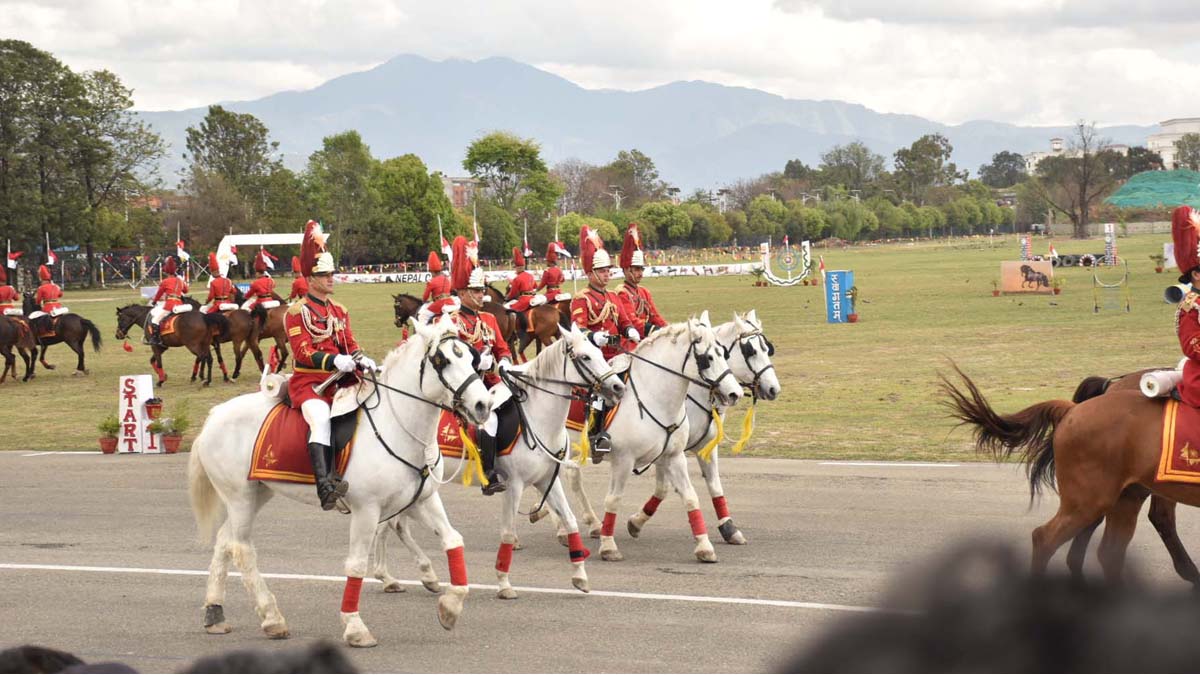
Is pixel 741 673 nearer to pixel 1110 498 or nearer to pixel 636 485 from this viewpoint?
pixel 1110 498

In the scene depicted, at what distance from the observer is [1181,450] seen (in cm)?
866

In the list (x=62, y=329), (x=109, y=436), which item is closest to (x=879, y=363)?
(x=109, y=436)

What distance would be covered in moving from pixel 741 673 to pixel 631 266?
7180 millimetres

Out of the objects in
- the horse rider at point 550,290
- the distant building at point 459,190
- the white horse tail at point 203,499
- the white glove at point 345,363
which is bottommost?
the white horse tail at point 203,499

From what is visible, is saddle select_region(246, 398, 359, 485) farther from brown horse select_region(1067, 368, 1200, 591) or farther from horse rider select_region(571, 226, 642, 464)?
brown horse select_region(1067, 368, 1200, 591)

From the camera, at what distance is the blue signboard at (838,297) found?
39.4m

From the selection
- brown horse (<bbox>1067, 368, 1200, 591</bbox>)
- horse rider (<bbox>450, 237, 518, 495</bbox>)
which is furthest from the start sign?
brown horse (<bbox>1067, 368, 1200, 591</bbox>)

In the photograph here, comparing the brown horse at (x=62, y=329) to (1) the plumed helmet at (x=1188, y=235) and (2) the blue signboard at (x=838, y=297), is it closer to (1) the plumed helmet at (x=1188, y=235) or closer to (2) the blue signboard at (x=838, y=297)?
(2) the blue signboard at (x=838, y=297)

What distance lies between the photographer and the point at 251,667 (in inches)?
70.8

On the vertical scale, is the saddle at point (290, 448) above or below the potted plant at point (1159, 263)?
above

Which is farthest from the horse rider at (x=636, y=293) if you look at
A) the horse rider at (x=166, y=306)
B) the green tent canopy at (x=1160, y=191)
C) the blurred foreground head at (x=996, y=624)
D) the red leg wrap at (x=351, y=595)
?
the green tent canopy at (x=1160, y=191)

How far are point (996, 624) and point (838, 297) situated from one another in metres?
38.8

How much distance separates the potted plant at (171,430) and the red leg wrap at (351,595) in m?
11.7

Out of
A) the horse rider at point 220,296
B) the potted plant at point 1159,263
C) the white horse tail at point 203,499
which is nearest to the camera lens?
the white horse tail at point 203,499
